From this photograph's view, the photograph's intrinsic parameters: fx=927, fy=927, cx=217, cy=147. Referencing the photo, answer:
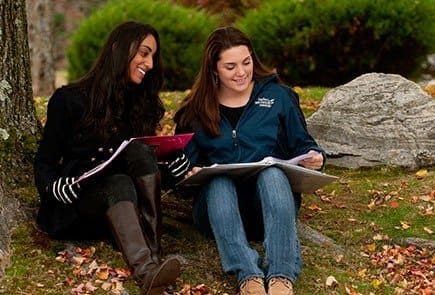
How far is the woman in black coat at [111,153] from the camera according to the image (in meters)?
4.27

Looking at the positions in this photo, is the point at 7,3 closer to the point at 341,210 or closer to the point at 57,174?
the point at 57,174

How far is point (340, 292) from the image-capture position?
14.8ft

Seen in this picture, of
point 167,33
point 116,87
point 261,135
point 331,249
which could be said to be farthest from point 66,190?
point 167,33

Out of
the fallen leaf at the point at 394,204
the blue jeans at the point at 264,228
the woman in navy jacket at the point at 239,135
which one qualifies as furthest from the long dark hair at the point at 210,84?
the fallen leaf at the point at 394,204

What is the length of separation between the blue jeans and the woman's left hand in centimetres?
29

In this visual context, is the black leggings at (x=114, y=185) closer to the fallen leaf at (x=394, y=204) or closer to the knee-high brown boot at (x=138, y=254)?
the knee-high brown boot at (x=138, y=254)

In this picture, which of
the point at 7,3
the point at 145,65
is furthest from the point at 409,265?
the point at 7,3

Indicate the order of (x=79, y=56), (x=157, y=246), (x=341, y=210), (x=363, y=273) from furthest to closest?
1. (x=79, y=56)
2. (x=341, y=210)
3. (x=363, y=273)
4. (x=157, y=246)

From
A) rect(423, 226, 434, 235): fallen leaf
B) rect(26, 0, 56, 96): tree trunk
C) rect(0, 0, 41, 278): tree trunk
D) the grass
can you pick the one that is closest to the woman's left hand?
the grass

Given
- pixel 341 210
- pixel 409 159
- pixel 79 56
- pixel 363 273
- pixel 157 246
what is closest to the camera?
pixel 157 246

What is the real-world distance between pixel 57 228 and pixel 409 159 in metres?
2.71

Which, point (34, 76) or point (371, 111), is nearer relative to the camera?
point (371, 111)

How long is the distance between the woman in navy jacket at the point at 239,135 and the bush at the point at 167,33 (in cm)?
574

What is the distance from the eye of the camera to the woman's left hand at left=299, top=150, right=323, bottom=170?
15.5 feet
